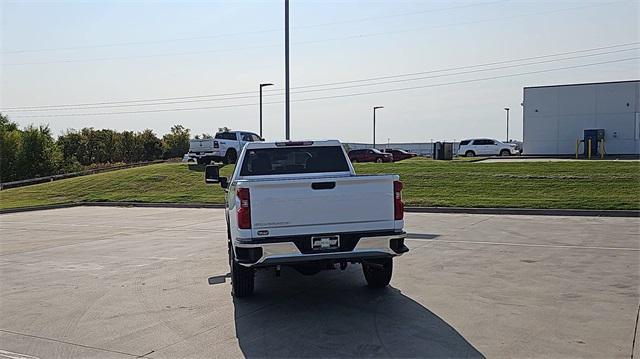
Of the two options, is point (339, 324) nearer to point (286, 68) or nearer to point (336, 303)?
point (336, 303)

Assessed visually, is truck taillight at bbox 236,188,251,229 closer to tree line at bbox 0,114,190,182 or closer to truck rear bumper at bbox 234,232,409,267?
truck rear bumper at bbox 234,232,409,267

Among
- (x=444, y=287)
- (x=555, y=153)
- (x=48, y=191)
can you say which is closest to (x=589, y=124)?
(x=555, y=153)

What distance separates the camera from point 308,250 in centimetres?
710

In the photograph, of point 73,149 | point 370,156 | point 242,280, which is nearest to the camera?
point 242,280

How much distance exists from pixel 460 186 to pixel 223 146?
1473 cm

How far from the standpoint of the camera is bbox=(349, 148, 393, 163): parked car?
4116 centimetres

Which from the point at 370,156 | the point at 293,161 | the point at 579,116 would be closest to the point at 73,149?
the point at 370,156

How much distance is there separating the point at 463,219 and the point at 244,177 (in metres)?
10.1

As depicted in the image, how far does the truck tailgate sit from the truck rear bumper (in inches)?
3.7

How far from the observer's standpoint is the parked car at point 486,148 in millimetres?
44812

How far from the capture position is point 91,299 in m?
8.18

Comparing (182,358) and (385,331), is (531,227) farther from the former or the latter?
(182,358)

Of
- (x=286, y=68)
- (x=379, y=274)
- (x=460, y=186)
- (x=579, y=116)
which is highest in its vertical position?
(x=286, y=68)

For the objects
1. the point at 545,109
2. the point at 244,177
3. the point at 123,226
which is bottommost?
the point at 123,226
